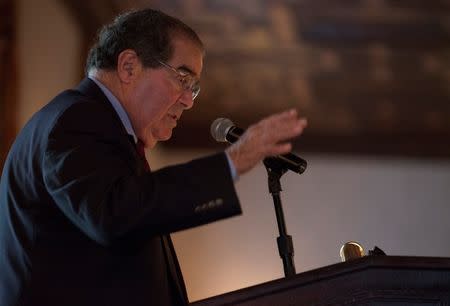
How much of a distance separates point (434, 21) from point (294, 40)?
2.80 ft

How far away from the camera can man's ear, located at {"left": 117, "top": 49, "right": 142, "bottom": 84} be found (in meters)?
2.18

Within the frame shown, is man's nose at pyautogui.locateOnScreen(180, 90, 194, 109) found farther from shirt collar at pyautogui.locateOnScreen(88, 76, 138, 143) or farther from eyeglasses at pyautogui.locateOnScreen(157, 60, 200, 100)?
shirt collar at pyautogui.locateOnScreen(88, 76, 138, 143)

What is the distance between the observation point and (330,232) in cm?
608

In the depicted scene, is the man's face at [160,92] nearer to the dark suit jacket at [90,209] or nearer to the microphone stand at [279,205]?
the dark suit jacket at [90,209]

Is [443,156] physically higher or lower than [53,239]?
higher

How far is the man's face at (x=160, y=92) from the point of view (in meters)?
2.17

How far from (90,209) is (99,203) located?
0.02 meters

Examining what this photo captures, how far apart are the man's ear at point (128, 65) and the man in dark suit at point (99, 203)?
2.4 inches

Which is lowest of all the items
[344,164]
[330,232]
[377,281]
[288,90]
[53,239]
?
[377,281]

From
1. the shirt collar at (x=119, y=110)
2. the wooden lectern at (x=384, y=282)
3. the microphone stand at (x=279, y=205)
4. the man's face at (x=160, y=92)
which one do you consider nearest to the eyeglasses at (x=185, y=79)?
the man's face at (x=160, y=92)

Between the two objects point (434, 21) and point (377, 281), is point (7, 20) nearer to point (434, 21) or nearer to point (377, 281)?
point (434, 21)

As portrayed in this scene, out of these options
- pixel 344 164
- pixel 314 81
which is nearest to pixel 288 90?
pixel 314 81

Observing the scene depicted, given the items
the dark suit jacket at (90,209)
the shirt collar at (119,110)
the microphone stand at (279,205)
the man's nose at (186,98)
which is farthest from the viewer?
the microphone stand at (279,205)

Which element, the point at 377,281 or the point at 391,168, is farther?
the point at 391,168
